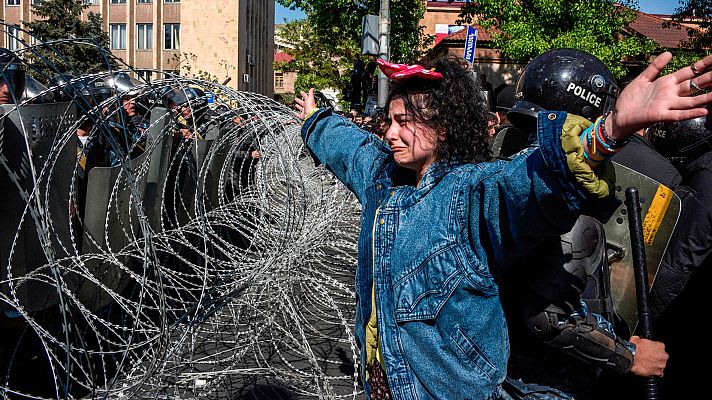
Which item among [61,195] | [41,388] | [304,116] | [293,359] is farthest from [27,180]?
[293,359]

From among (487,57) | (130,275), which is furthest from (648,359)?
(487,57)

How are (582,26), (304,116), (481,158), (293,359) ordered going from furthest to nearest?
(582,26) < (293,359) < (304,116) < (481,158)

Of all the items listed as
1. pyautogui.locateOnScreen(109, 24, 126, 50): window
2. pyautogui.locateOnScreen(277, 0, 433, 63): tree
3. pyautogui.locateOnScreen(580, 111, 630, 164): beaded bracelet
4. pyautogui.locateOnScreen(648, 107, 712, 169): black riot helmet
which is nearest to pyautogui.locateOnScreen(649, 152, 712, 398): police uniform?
pyautogui.locateOnScreen(648, 107, 712, 169): black riot helmet

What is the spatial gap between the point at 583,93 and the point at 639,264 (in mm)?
776

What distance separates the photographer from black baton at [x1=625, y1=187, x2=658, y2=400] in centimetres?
268

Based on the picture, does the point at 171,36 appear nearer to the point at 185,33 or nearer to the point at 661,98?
the point at 185,33

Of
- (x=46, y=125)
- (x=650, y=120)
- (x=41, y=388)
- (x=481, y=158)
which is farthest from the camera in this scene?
(x=41, y=388)

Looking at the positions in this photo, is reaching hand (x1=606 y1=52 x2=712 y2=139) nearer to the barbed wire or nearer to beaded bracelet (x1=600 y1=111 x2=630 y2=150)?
beaded bracelet (x1=600 y1=111 x2=630 y2=150)

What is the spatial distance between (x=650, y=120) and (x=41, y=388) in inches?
168

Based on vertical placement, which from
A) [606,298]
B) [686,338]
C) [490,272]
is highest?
[490,272]

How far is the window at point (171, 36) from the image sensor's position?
185ft

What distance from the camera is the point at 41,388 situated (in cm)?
461

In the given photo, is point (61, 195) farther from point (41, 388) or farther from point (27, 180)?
point (41, 388)

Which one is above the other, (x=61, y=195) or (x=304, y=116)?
(x=304, y=116)
